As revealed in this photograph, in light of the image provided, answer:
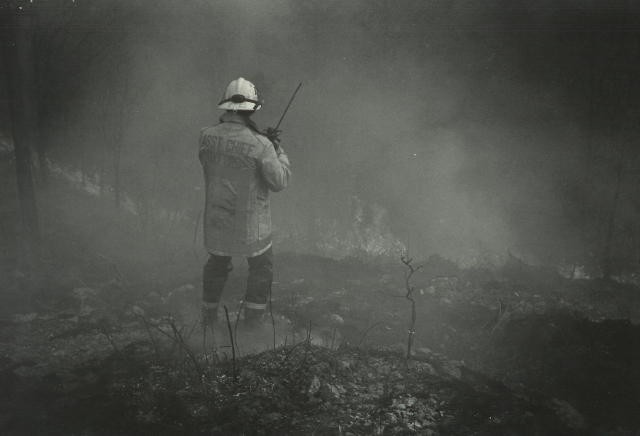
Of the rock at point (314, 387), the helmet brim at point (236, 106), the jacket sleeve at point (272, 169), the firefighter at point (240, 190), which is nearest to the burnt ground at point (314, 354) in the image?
the rock at point (314, 387)

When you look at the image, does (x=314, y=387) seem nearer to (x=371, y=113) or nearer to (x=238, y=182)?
(x=238, y=182)

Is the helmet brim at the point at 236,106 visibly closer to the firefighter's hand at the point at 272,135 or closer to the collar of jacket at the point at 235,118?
the collar of jacket at the point at 235,118

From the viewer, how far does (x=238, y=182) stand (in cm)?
292

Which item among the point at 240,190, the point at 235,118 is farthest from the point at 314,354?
the point at 235,118

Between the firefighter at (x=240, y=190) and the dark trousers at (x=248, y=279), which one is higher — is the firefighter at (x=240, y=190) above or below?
above

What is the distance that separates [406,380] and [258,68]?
4.14 meters

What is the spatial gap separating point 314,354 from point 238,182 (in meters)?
1.15

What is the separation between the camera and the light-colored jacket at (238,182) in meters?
2.88

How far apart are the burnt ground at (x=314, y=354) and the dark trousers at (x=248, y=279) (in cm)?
23

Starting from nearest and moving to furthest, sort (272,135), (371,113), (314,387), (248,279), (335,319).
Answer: (314,387) < (272,135) < (248,279) < (335,319) < (371,113)

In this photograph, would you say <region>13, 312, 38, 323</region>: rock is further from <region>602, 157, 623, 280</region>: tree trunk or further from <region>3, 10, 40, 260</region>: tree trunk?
<region>602, 157, 623, 280</region>: tree trunk

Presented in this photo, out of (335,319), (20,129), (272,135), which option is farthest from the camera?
(20,129)

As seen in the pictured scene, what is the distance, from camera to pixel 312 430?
2.01m

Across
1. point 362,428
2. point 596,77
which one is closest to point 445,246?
point 596,77
